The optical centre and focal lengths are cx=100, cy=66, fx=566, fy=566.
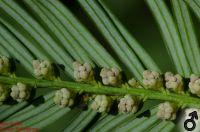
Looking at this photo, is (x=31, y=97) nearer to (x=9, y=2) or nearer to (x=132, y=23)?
(x=9, y=2)

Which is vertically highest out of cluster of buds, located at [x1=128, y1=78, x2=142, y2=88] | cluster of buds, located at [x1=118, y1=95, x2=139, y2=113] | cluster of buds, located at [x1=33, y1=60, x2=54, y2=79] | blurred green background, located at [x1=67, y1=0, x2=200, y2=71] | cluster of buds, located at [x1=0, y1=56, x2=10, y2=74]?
blurred green background, located at [x1=67, y1=0, x2=200, y2=71]

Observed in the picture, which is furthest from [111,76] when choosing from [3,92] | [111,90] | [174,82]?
[3,92]

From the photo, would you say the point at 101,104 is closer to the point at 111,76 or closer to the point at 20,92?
the point at 111,76

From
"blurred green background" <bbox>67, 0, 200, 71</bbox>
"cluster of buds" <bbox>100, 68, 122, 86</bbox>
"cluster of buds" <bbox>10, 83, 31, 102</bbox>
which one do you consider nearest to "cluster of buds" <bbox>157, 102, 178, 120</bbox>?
"cluster of buds" <bbox>100, 68, 122, 86</bbox>

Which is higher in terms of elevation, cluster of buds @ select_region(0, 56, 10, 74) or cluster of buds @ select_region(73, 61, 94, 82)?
cluster of buds @ select_region(0, 56, 10, 74)

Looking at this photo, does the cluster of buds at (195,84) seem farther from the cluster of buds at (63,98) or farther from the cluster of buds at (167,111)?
the cluster of buds at (63,98)

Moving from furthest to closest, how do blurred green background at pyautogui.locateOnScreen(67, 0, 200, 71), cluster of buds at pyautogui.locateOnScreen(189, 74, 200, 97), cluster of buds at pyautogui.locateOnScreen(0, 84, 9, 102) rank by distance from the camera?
blurred green background at pyautogui.locateOnScreen(67, 0, 200, 71)
cluster of buds at pyautogui.locateOnScreen(0, 84, 9, 102)
cluster of buds at pyautogui.locateOnScreen(189, 74, 200, 97)

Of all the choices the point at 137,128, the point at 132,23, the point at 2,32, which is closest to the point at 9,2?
the point at 2,32

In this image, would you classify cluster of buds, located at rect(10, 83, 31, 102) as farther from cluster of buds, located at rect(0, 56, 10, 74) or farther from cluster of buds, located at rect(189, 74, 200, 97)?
cluster of buds, located at rect(189, 74, 200, 97)
